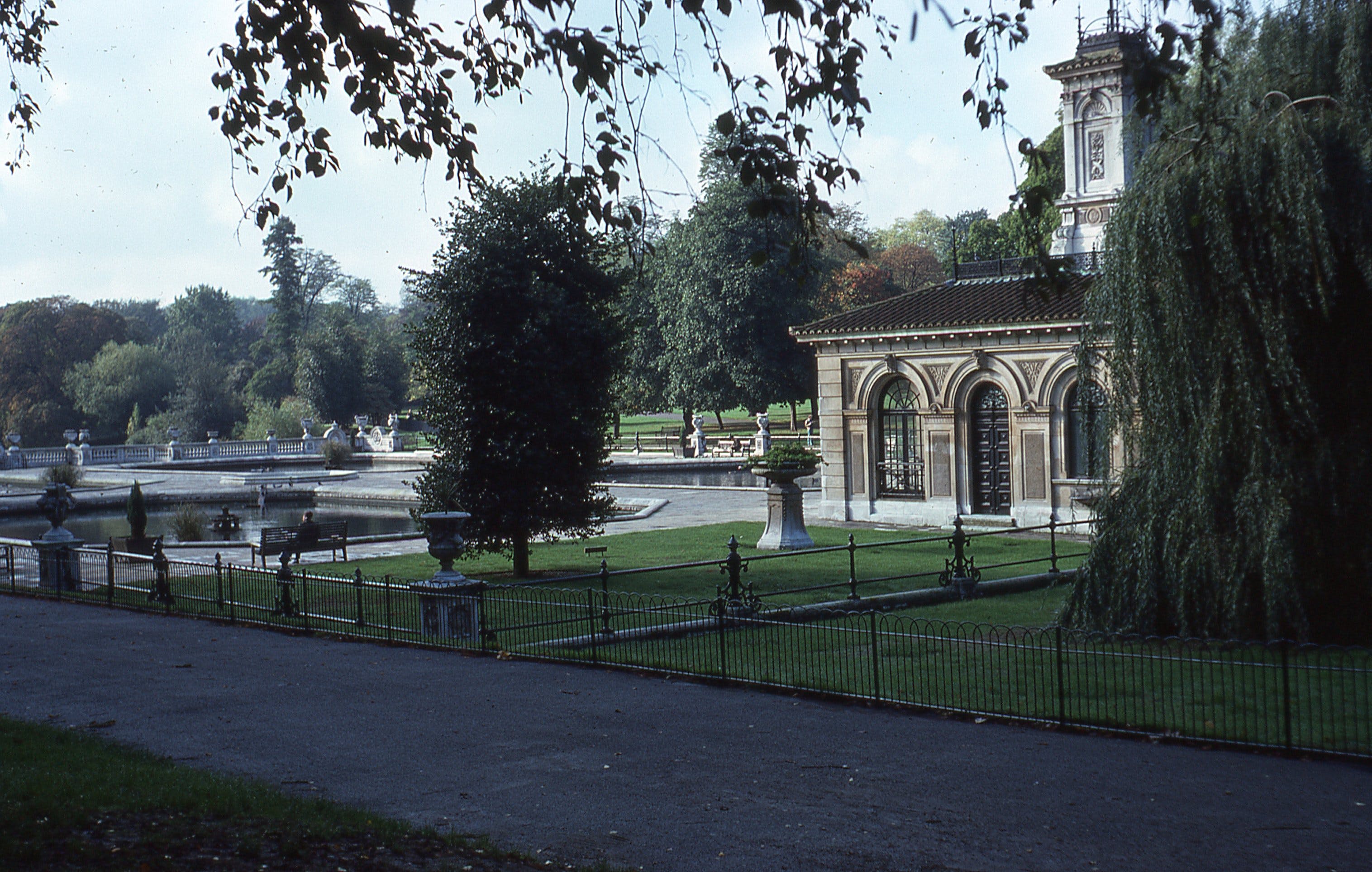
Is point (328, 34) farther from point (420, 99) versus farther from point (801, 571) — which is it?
point (801, 571)

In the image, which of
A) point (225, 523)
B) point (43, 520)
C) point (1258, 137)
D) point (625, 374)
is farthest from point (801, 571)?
point (43, 520)

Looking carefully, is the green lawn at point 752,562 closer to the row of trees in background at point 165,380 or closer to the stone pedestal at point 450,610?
the stone pedestal at point 450,610

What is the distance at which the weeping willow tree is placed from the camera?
40.4 feet

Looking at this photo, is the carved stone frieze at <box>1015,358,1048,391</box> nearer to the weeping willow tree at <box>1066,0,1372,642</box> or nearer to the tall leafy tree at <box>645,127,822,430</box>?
the weeping willow tree at <box>1066,0,1372,642</box>

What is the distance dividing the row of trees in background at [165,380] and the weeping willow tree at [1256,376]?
222 feet

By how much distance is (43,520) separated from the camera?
40781mm

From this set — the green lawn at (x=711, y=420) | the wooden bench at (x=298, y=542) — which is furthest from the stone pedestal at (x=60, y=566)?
the green lawn at (x=711, y=420)

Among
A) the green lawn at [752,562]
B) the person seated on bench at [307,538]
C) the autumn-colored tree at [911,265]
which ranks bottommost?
the green lawn at [752,562]

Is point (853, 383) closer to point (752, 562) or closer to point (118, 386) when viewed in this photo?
point (752, 562)

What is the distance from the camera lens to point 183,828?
7180 millimetres

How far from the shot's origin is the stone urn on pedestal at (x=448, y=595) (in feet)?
48.8

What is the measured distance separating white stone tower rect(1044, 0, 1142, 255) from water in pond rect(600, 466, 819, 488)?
46.4 feet

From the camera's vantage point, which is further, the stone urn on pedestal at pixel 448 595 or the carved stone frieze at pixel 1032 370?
the carved stone frieze at pixel 1032 370

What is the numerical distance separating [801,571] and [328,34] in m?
14.9
